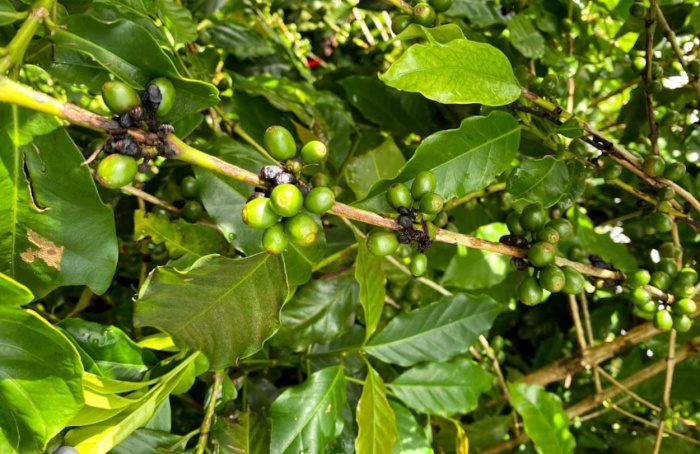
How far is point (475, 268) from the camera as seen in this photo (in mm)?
1678

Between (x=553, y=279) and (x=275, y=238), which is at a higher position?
(x=275, y=238)

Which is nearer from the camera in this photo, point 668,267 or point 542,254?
point 542,254

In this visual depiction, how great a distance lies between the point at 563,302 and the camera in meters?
2.44

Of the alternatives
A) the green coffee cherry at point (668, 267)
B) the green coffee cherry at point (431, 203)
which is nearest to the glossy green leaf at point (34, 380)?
the green coffee cherry at point (431, 203)

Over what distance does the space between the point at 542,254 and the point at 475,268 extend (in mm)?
552

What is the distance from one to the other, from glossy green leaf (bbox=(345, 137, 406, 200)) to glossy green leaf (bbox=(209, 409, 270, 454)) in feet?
2.40

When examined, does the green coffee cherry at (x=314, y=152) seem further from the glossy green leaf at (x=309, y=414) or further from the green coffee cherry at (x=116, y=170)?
the glossy green leaf at (x=309, y=414)

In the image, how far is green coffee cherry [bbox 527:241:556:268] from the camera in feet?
3.71

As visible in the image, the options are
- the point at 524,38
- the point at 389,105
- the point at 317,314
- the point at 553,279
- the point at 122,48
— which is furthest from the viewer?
the point at 389,105

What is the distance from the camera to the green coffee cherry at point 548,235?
1163 millimetres

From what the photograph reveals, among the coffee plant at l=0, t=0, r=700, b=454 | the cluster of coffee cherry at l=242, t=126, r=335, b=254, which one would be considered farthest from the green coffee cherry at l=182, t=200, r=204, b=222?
the cluster of coffee cherry at l=242, t=126, r=335, b=254

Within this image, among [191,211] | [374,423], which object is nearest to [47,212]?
[191,211]

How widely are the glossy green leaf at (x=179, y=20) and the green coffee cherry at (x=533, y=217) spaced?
1071 millimetres

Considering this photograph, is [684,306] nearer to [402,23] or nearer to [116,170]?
[402,23]
